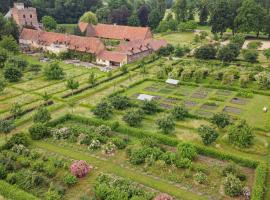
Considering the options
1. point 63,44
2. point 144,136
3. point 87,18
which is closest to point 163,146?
point 144,136

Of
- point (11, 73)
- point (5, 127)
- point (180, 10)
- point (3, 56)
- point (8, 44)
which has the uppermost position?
point (180, 10)

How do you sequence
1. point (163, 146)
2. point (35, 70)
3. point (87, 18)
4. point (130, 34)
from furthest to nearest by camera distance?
point (87, 18)
point (130, 34)
point (35, 70)
point (163, 146)

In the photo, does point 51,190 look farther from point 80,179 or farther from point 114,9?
point 114,9

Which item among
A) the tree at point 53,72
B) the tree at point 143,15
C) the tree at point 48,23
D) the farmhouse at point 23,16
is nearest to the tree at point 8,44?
the tree at point 53,72

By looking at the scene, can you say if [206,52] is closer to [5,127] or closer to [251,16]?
[251,16]

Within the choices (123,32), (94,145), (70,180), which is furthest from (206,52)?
(70,180)

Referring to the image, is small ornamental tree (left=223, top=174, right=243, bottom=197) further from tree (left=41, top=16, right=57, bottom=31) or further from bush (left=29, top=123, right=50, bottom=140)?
tree (left=41, top=16, right=57, bottom=31)

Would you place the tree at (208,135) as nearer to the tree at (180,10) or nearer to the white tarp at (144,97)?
the white tarp at (144,97)
